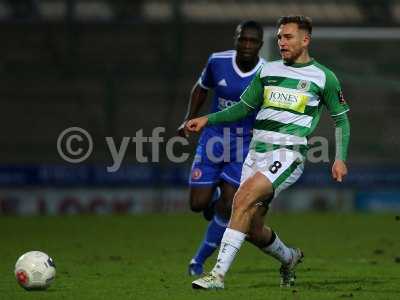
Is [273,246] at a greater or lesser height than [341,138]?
lesser

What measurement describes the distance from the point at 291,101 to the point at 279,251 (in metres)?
1.30

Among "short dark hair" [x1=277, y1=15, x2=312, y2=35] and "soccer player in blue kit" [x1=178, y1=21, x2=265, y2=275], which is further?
"soccer player in blue kit" [x1=178, y1=21, x2=265, y2=275]

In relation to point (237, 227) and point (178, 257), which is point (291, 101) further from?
point (178, 257)

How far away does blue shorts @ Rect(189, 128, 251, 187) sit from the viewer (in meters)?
10.8

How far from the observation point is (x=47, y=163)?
1978 cm

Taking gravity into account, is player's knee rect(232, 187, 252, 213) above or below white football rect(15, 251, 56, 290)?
above

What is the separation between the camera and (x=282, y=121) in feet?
27.4

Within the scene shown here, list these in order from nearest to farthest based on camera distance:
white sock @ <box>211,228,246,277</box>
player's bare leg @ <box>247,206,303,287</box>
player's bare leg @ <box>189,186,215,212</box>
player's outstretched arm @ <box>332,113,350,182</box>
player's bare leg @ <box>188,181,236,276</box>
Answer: white sock @ <box>211,228,246,277</box> < player's outstretched arm @ <box>332,113,350,182</box> < player's bare leg @ <box>247,206,303,287</box> < player's bare leg @ <box>188,181,236,276</box> < player's bare leg @ <box>189,186,215,212</box>

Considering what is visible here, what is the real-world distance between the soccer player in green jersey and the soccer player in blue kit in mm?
2020

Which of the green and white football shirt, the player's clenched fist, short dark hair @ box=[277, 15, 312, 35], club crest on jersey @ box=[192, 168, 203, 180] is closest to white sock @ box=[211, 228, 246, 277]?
the green and white football shirt

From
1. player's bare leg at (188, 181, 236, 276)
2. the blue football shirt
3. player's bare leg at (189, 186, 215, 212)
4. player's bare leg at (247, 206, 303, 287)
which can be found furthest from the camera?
player's bare leg at (189, 186, 215, 212)

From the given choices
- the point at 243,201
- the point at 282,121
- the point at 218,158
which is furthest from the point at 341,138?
the point at 218,158

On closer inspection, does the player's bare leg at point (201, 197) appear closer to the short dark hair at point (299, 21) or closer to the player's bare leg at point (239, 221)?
the player's bare leg at point (239, 221)

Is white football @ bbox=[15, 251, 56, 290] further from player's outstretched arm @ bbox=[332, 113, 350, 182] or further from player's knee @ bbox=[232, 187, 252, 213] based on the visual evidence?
player's outstretched arm @ bbox=[332, 113, 350, 182]
